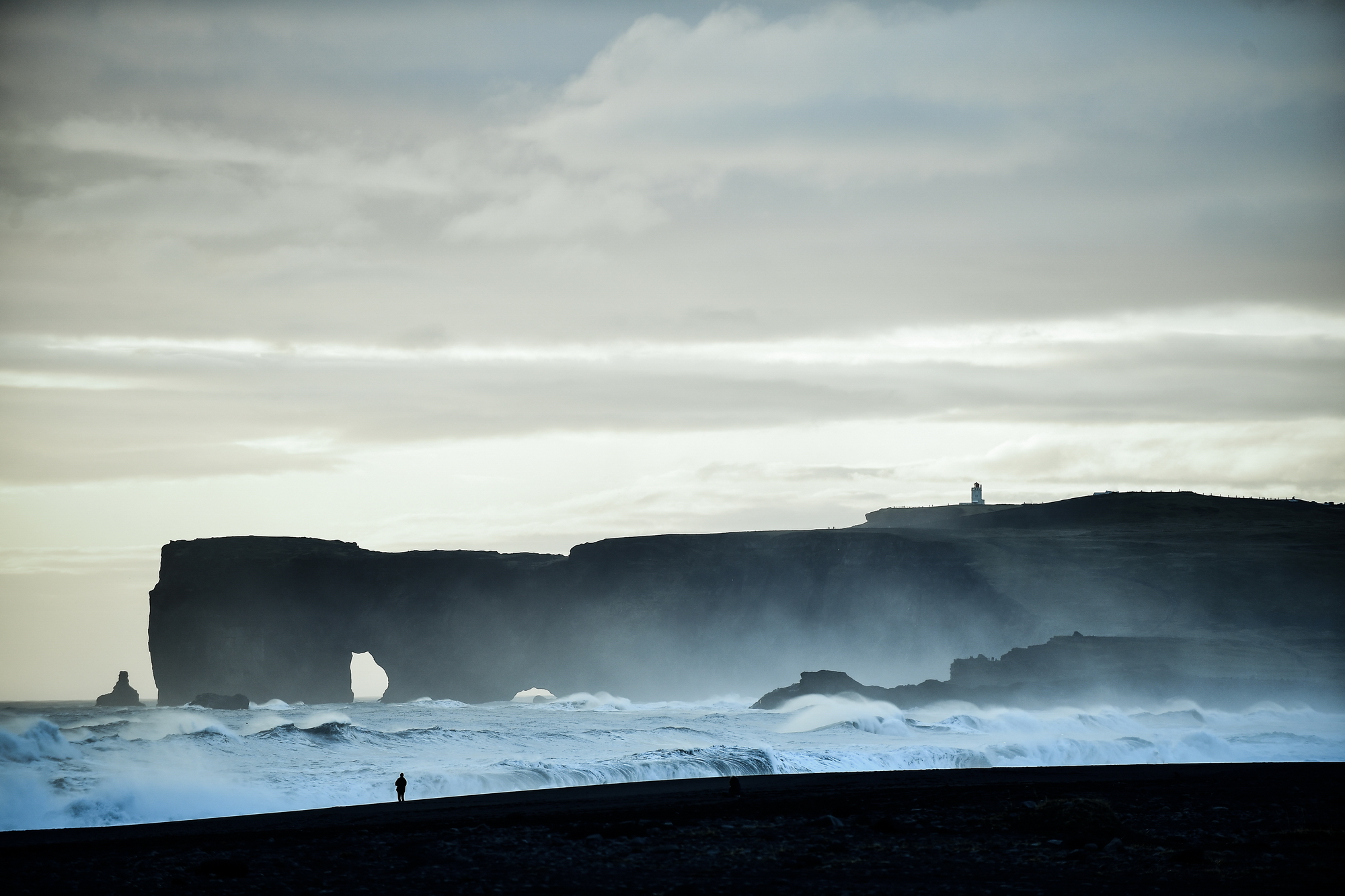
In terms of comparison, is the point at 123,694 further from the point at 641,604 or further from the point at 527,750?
the point at 527,750

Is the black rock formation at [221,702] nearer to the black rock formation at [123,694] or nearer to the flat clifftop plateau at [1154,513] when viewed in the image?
the black rock formation at [123,694]

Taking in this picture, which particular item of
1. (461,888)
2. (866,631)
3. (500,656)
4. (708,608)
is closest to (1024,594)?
(866,631)

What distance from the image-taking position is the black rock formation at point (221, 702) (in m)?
68.4

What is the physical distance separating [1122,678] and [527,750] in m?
34.2

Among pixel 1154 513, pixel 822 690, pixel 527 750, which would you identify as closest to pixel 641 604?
pixel 822 690

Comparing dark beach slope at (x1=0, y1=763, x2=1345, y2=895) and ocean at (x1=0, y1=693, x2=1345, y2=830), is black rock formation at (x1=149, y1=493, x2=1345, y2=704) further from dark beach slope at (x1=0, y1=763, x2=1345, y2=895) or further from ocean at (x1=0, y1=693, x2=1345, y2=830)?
dark beach slope at (x1=0, y1=763, x2=1345, y2=895)

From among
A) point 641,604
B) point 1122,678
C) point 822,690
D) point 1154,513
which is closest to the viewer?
point 1122,678

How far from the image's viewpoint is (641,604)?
82.6m

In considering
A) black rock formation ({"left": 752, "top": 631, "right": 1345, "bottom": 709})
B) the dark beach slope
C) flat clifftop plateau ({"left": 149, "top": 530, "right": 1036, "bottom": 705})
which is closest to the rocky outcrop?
black rock formation ({"left": 752, "top": 631, "right": 1345, "bottom": 709})

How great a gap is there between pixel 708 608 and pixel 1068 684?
3272 centimetres

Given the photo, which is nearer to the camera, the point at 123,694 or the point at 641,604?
the point at 641,604

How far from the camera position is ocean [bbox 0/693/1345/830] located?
23.1 m

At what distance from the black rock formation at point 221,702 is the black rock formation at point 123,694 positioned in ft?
79.8

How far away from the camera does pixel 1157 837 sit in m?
14.3
